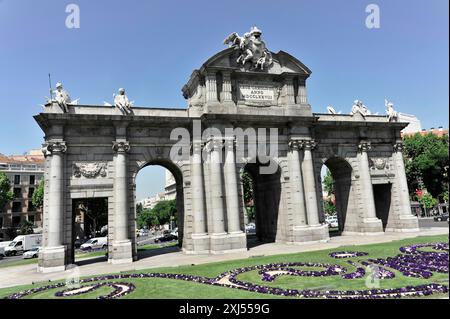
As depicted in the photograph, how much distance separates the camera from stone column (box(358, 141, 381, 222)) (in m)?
33.3

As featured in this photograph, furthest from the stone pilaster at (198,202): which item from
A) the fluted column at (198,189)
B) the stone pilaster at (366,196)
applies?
the stone pilaster at (366,196)

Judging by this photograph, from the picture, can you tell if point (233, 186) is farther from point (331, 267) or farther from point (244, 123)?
point (331, 267)

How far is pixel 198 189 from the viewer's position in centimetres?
2775

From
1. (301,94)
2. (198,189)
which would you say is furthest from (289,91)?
(198,189)

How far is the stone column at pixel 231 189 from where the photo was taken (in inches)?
1075

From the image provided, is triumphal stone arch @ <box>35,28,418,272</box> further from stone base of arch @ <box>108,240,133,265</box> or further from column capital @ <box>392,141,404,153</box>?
column capital @ <box>392,141,404,153</box>

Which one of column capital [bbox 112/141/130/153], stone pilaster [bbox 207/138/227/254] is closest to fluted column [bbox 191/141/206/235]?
stone pilaster [bbox 207/138/227/254]

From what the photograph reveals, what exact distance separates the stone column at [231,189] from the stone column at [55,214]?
42.0 feet

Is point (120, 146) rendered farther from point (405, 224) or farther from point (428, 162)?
point (428, 162)

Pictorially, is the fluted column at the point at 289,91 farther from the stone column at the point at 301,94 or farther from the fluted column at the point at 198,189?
the fluted column at the point at 198,189

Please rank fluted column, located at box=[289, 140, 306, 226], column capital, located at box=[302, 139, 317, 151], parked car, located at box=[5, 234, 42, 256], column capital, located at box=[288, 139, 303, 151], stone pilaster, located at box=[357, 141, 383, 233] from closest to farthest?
fluted column, located at box=[289, 140, 306, 226] → column capital, located at box=[288, 139, 303, 151] → column capital, located at box=[302, 139, 317, 151] → stone pilaster, located at box=[357, 141, 383, 233] → parked car, located at box=[5, 234, 42, 256]

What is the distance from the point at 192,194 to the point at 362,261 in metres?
14.4

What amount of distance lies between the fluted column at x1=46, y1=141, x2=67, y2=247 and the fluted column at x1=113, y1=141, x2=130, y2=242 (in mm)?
3869
